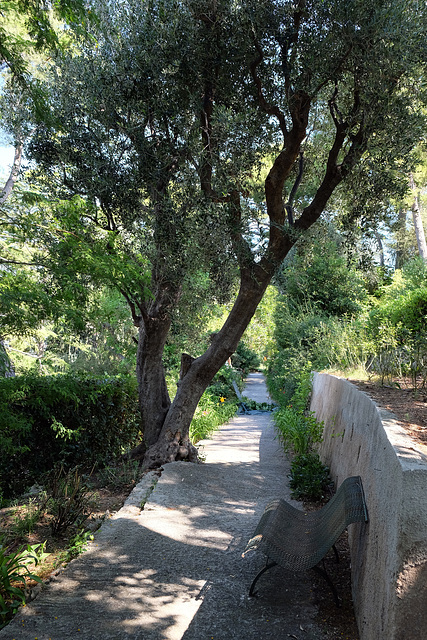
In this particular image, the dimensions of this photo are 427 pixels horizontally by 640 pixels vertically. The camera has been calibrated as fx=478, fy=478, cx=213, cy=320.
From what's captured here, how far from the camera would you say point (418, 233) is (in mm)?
19156

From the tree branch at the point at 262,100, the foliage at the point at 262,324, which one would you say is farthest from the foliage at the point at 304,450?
the foliage at the point at 262,324

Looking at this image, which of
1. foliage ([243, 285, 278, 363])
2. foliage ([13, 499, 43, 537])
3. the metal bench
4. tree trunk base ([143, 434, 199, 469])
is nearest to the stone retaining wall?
the metal bench

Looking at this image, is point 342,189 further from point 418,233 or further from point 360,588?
point 418,233

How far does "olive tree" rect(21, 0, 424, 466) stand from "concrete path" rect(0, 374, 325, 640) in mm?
1996

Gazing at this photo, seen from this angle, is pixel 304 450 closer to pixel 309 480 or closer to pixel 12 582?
pixel 309 480

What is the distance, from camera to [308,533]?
3984 mm

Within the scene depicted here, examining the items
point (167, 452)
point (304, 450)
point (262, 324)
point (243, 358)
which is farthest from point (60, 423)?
point (243, 358)

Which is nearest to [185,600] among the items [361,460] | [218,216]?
[361,460]

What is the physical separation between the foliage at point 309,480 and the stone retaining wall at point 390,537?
214 cm

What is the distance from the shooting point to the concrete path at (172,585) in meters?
3.06

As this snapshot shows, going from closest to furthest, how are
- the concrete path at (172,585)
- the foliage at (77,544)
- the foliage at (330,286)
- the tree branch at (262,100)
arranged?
the concrete path at (172,585), the foliage at (77,544), the tree branch at (262,100), the foliage at (330,286)

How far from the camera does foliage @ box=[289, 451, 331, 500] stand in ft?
20.2

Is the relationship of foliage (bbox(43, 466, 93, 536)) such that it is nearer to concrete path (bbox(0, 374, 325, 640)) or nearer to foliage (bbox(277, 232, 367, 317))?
concrete path (bbox(0, 374, 325, 640))

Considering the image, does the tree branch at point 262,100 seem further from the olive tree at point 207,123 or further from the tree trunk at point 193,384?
the tree trunk at point 193,384
